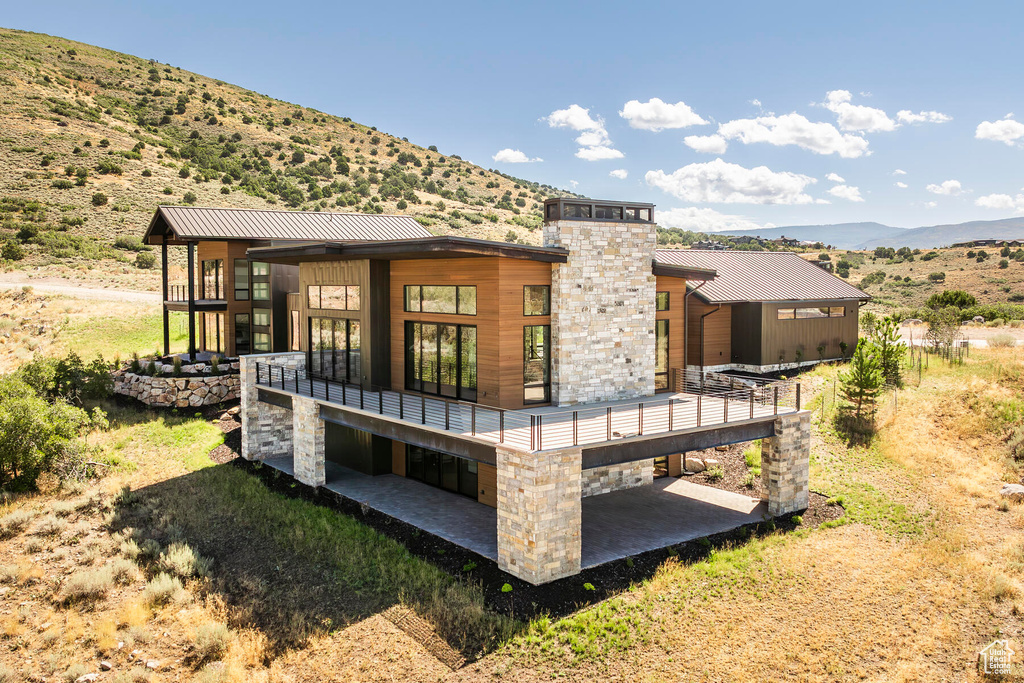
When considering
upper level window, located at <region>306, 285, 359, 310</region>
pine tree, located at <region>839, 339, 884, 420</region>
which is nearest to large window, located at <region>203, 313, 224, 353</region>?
upper level window, located at <region>306, 285, 359, 310</region>

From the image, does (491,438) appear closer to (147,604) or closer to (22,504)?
(147,604)

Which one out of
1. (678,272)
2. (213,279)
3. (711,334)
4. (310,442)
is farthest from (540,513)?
(213,279)

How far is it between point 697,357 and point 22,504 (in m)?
19.9

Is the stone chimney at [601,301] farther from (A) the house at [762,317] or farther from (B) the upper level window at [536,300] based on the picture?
(A) the house at [762,317]

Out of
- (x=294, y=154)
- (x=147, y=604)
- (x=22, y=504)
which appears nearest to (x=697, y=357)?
(x=147, y=604)

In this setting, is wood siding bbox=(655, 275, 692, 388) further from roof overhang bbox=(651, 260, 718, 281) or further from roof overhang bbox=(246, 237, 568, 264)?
roof overhang bbox=(246, 237, 568, 264)

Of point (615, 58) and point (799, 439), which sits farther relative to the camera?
point (615, 58)

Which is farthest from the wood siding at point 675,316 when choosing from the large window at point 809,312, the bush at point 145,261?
the bush at point 145,261

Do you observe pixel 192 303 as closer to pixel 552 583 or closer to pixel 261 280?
pixel 261 280

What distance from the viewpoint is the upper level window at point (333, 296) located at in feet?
56.4

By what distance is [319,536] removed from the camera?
13336mm

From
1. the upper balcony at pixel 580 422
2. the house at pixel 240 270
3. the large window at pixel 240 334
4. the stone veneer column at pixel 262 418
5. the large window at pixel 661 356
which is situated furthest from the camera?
the large window at pixel 240 334

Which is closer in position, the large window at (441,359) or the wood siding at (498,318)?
the wood siding at (498,318)

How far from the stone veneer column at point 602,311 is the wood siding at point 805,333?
8561 mm
